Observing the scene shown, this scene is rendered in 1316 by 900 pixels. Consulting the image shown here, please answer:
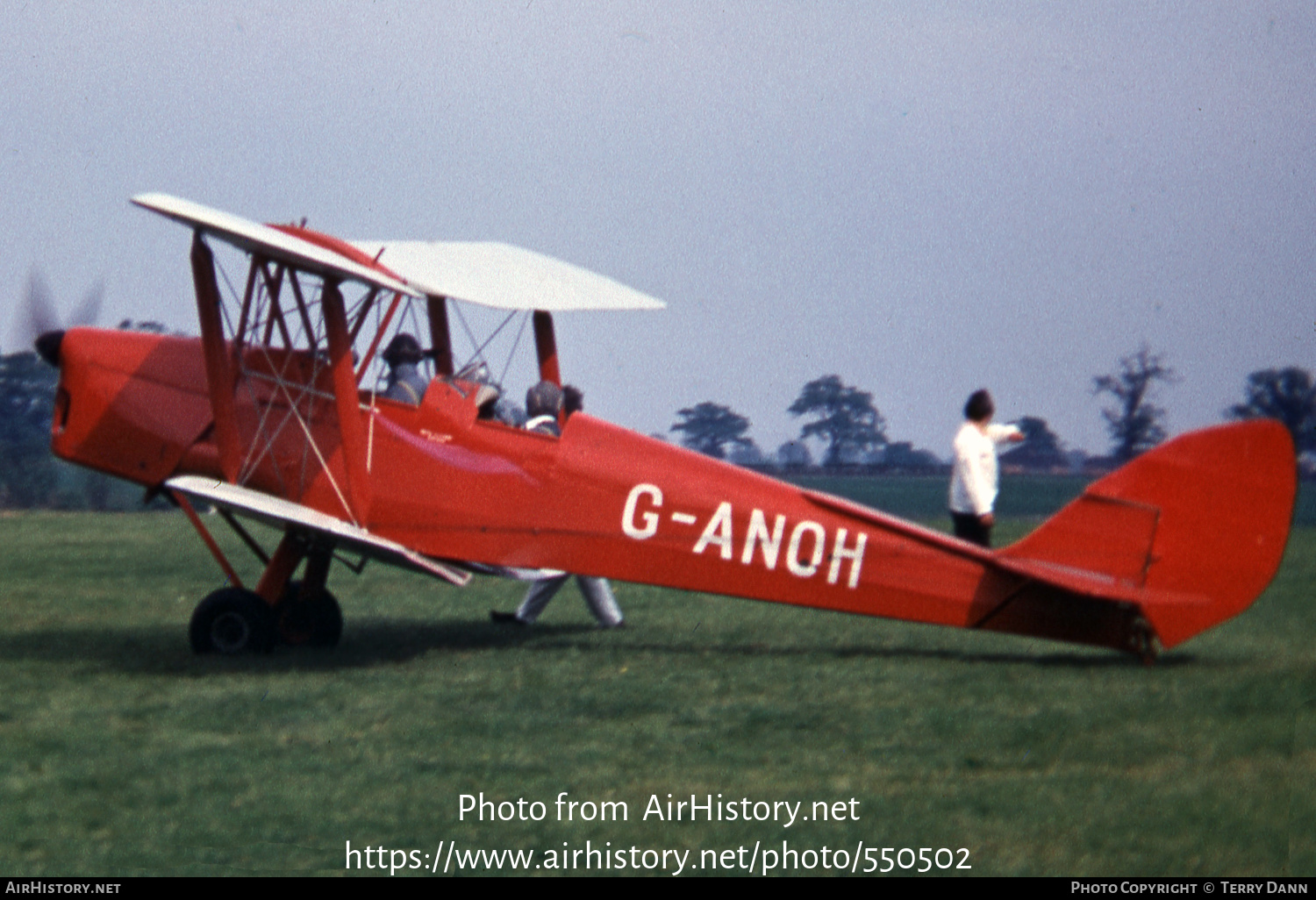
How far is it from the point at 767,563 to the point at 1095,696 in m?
2.04

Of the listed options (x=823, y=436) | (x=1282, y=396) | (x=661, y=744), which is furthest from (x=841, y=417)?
(x=661, y=744)

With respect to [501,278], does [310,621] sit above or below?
below

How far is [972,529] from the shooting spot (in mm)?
9234

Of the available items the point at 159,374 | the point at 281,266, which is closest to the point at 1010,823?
the point at 281,266

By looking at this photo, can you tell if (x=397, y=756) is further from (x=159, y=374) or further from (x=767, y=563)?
(x=159, y=374)

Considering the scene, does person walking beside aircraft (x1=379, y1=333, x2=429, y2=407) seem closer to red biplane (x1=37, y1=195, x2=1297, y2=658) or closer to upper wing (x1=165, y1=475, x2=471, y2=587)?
red biplane (x1=37, y1=195, x2=1297, y2=658)

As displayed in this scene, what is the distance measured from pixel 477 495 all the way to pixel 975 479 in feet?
10.4

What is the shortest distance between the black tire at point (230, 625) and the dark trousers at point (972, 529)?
4.37m

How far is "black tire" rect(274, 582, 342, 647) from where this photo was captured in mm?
9023

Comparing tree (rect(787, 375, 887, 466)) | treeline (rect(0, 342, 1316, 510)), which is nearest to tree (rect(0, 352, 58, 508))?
treeline (rect(0, 342, 1316, 510))

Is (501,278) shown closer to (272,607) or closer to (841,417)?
(272,607)

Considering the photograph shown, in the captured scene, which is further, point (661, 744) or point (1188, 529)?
point (1188, 529)

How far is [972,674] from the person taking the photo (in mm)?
7398

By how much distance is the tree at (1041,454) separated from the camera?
140 ft
